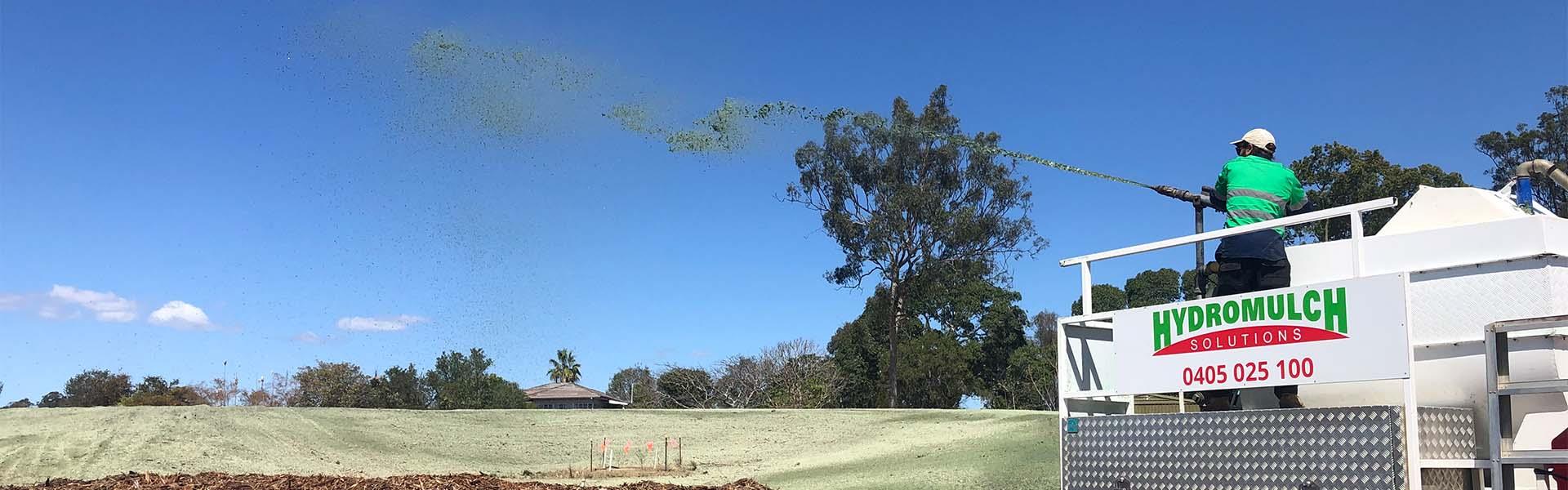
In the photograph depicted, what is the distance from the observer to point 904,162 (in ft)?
149

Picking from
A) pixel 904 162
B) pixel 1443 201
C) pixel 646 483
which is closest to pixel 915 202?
pixel 904 162

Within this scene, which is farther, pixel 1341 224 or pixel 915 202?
pixel 915 202

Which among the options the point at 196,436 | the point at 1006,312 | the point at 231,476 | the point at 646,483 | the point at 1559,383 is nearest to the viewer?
the point at 1559,383

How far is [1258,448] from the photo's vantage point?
6.05m

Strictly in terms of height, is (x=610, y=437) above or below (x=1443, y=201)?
below

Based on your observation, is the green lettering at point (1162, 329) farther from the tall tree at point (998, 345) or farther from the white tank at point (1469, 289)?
the tall tree at point (998, 345)

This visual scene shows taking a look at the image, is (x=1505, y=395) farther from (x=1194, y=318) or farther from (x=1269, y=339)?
(x=1194, y=318)

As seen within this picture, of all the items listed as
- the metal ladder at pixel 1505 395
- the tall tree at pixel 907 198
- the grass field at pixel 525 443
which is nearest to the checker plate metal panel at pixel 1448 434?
the metal ladder at pixel 1505 395

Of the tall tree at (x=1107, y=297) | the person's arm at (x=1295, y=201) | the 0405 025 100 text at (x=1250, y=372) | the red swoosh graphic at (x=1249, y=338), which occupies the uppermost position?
the tall tree at (x=1107, y=297)

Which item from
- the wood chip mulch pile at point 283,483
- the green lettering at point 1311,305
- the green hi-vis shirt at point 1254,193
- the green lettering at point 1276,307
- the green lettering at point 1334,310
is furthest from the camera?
the wood chip mulch pile at point 283,483

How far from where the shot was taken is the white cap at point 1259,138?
7.46 metres

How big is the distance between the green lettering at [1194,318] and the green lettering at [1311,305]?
65 cm

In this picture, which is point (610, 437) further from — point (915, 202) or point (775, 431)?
point (915, 202)

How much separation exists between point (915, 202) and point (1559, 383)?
130 ft
